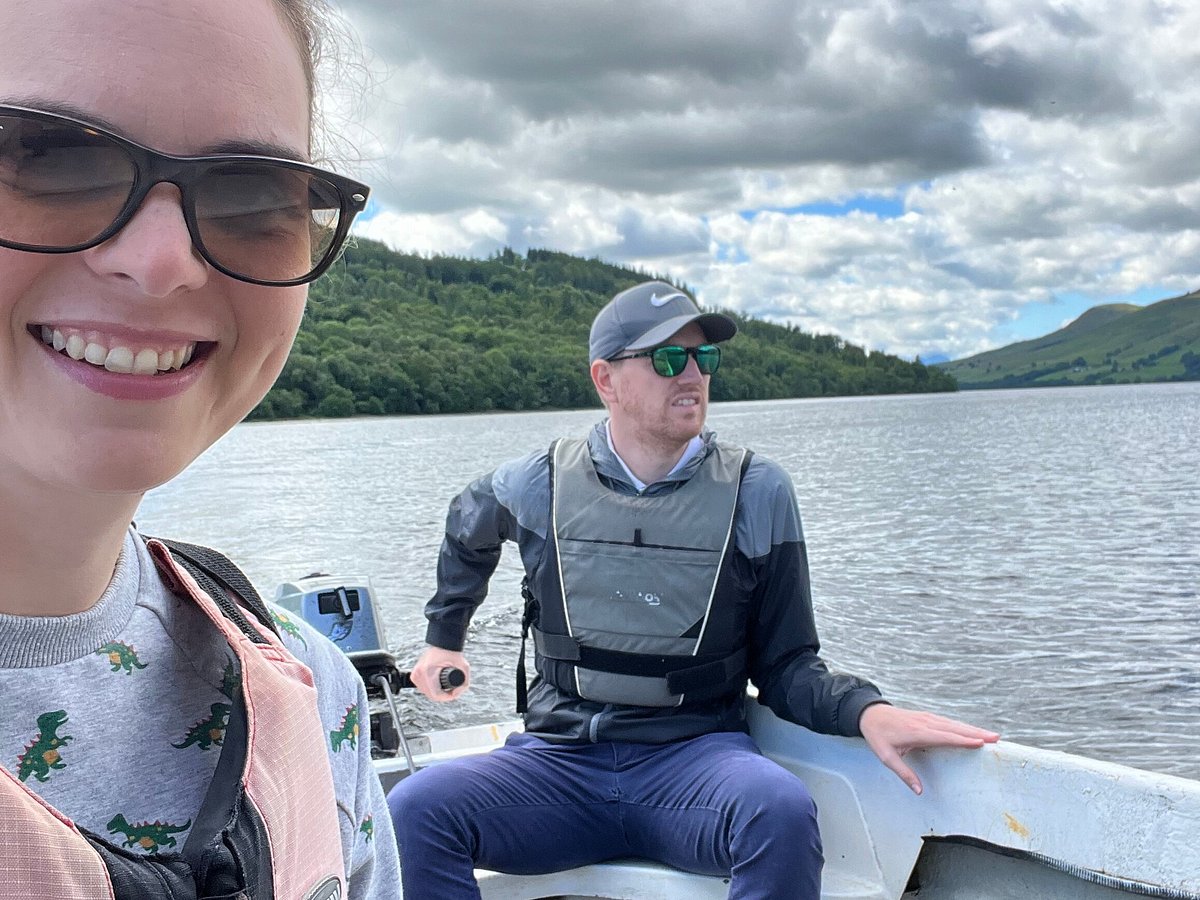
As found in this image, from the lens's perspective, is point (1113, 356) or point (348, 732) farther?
point (1113, 356)

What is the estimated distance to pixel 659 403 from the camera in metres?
3.20

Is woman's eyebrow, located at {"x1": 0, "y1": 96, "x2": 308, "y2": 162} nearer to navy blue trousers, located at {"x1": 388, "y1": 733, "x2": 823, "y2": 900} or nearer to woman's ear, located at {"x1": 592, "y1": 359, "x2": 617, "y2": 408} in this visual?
A: navy blue trousers, located at {"x1": 388, "y1": 733, "x2": 823, "y2": 900}

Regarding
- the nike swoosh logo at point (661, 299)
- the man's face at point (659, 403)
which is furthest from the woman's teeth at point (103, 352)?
the nike swoosh logo at point (661, 299)

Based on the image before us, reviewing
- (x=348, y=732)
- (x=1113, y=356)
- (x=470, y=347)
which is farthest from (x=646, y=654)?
(x=1113, y=356)

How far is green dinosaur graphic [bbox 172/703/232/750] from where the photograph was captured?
2.65 feet

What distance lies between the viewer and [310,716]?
2.83 ft

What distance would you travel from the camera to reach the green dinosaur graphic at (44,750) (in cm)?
71

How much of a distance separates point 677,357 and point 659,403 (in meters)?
0.21

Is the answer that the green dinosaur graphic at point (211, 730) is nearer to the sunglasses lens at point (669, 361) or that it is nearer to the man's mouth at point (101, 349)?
the man's mouth at point (101, 349)

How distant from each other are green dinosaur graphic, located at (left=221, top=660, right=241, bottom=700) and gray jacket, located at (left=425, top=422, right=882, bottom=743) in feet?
6.94

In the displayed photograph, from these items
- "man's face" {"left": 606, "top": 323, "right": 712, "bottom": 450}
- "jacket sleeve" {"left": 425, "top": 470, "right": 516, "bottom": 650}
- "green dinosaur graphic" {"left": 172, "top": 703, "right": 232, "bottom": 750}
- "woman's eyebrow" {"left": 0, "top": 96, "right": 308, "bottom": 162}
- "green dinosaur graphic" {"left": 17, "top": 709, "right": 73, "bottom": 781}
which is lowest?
"jacket sleeve" {"left": 425, "top": 470, "right": 516, "bottom": 650}

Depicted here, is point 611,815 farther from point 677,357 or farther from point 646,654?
point 677,357

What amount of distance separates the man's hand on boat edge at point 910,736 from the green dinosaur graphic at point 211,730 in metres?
2.11

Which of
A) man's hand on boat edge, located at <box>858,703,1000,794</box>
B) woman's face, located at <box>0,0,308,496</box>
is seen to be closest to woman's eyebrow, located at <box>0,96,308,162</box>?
woman's face, located at <box>0,0,308,496</box>
